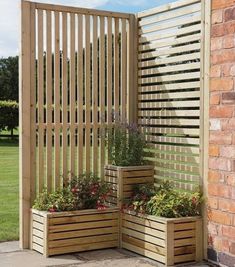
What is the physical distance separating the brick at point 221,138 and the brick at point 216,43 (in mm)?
747

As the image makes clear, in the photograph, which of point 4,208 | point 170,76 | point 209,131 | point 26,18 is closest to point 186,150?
point 209,131

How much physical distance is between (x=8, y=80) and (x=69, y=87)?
36.0m

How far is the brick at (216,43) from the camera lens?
16.0ft

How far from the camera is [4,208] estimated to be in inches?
281

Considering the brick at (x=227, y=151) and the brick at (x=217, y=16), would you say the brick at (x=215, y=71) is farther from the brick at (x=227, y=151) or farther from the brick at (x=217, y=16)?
the brick at (x=227, y=151)

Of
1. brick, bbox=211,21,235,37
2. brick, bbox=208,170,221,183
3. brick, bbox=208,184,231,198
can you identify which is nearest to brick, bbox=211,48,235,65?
brick, bbox=211,21,235,37

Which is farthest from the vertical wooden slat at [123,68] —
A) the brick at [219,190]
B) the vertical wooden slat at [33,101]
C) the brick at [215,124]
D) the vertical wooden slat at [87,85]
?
the brick at [219,190]

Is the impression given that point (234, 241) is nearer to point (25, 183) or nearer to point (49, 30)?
point (25, 183)

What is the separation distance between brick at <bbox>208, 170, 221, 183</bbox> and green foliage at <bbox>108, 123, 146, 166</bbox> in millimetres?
946

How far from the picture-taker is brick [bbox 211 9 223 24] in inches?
192

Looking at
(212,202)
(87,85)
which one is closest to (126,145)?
(87,85)

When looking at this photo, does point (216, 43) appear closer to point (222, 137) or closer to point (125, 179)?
point (222, 137)

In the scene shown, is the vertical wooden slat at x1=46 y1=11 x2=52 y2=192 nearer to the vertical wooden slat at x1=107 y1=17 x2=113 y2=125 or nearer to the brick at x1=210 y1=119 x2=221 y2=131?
the vertical wooden slat at x1=107 y1=17 x2=113 y2=125

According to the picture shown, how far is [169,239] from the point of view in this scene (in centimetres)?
488
